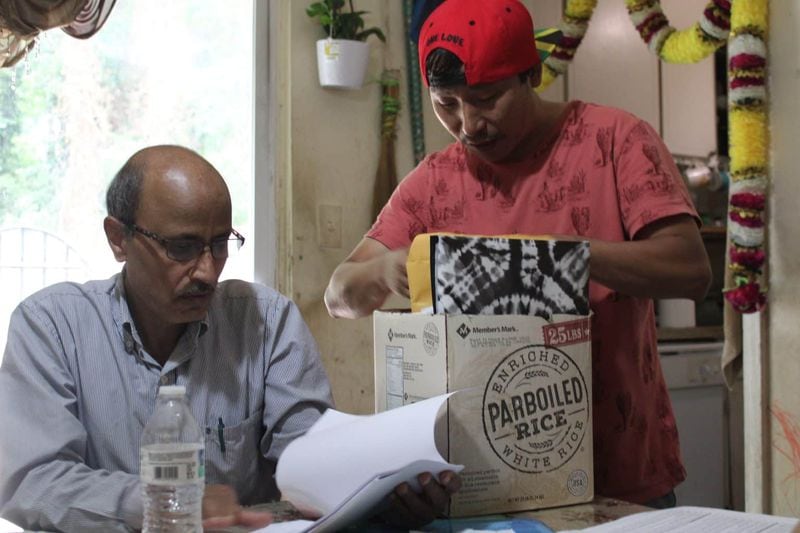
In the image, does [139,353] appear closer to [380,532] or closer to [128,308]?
[128,308]

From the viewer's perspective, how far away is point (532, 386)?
1102 mm

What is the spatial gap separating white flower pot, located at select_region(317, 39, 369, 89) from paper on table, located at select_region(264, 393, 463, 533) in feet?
6.15

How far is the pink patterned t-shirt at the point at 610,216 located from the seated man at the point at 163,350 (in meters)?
0.41

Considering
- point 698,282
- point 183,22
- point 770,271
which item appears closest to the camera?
point 698,282

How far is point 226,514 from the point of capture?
1.10 m

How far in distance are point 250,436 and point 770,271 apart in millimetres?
1345

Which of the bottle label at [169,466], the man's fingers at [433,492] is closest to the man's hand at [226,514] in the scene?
the bottle label at [169,466]

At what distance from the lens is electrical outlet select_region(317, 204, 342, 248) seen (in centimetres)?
290

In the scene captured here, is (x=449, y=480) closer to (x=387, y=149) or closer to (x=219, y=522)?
(x=219, y=522)

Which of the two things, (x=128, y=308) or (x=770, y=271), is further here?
(x=770, y=271)

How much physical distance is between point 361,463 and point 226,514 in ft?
0.65

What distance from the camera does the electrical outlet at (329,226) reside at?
290cm

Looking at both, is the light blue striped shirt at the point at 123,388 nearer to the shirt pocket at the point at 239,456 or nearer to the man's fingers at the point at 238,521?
the shirt pocket at the point at 239,456

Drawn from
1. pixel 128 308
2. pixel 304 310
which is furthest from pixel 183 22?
pixel 128 308
